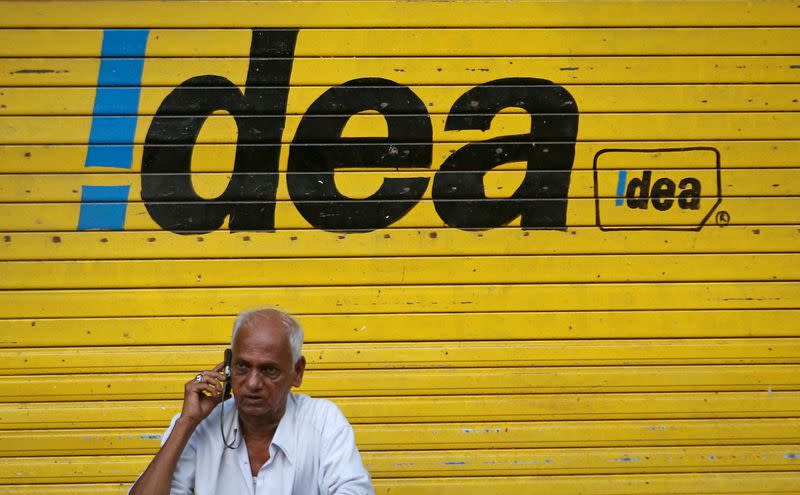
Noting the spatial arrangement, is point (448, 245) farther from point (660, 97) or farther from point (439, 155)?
point (660, 97)

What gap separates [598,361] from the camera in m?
4.58

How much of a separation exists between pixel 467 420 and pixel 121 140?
2388mm

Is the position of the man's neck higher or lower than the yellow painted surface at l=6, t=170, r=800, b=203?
lower

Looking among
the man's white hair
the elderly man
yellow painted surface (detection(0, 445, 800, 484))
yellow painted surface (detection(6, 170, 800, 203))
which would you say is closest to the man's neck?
the elderly man

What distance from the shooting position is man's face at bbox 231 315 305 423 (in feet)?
10.1

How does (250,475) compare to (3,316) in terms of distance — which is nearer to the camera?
(250,475)

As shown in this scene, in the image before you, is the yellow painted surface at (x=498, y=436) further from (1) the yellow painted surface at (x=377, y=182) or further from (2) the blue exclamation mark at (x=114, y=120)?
(1) the yellow painted surface at (x=377, y=182)

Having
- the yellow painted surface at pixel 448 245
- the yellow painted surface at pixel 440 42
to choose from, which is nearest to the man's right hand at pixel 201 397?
the yellow painted surface at pixel 448 245

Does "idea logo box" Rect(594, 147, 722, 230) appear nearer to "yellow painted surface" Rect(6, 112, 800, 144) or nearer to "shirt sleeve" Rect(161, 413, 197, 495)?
"yellow painted surface" Rect(6, 112, 800, 144)

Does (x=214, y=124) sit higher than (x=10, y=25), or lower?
lower

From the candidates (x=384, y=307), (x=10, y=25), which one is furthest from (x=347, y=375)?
(x=10, y=25)

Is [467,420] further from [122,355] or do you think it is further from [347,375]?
[122,355]

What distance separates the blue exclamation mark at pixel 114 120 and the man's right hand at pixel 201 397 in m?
1.67

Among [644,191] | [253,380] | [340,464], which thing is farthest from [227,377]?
[644,191]
